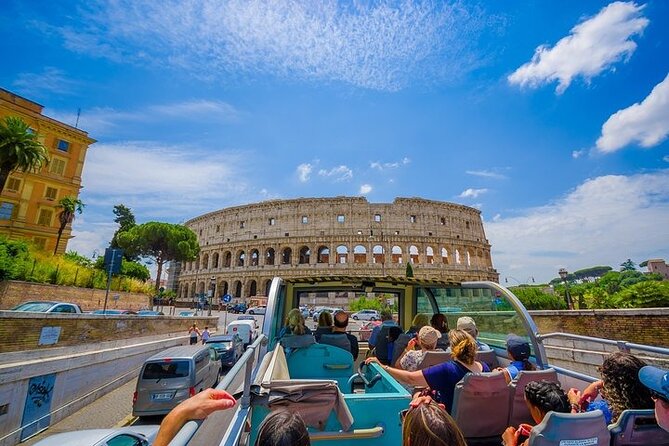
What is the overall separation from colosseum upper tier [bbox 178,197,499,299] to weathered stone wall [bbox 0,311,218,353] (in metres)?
35.4

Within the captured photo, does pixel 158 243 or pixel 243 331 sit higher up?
pixel 158 243

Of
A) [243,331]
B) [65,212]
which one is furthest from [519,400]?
[65,212]

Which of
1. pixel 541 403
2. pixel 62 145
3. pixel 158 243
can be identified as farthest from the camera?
pixel 158 243

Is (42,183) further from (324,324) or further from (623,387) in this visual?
(623,387)

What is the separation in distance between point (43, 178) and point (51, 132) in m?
4.71

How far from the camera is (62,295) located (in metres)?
18.7

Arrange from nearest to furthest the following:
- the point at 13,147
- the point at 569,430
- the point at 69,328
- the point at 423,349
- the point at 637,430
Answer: the point at 569,430, the point at 637,430, the point at 423,349, the point at 69,328, the point at 13,147

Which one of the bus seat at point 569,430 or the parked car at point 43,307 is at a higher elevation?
the parked car at point 43,307

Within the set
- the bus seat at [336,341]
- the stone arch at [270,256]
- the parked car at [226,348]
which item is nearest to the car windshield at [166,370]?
the bus seat at [336,341]

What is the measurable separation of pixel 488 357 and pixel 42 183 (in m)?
40.4

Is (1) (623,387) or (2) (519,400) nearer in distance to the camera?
(1) (623,387)

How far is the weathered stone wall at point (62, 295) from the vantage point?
15148 millimetres

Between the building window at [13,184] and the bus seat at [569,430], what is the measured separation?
40848mm

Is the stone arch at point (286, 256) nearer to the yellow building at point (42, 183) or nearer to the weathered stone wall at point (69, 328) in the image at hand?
the yellow building at point (42, 183)
